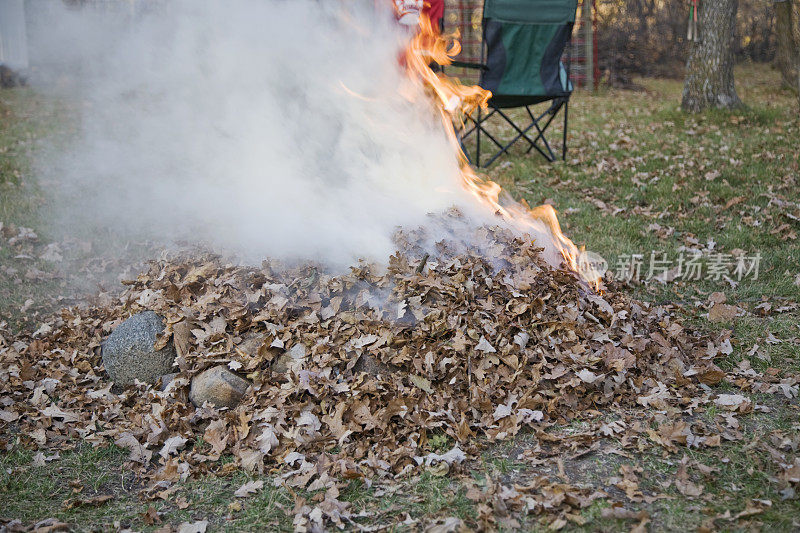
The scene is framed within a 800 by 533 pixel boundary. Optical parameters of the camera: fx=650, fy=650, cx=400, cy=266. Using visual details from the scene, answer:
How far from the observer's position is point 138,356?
417 cm

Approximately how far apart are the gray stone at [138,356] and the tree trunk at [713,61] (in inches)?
356

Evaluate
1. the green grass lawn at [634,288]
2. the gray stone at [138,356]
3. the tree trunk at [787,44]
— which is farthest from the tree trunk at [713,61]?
the gray stone at [138,356]

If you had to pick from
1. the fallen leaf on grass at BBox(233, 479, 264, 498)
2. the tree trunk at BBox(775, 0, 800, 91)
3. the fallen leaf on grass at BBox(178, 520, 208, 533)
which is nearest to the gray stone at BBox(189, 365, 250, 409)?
the fallen leaf on grass at BBox(233, 479, 264, 498)

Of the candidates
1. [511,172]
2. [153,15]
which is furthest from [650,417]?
[153,15]

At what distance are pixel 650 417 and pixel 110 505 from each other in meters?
2.89

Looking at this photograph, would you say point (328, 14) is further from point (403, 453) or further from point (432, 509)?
point (432, 509)

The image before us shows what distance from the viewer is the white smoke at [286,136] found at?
192 inches

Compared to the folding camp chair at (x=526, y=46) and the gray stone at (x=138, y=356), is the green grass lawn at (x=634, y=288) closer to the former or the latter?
the gray stone at (x=138, y=356)

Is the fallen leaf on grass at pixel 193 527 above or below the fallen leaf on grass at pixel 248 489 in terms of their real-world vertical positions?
below

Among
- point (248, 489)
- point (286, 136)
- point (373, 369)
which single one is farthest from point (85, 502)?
point (286, 136)

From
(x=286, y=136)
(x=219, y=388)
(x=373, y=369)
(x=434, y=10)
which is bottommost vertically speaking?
(x=219, y=388)

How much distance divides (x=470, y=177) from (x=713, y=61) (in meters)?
6.39

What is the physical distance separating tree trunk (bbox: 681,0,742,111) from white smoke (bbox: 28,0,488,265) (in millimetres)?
5555

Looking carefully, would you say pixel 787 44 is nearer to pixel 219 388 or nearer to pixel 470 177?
pixel 470 177
